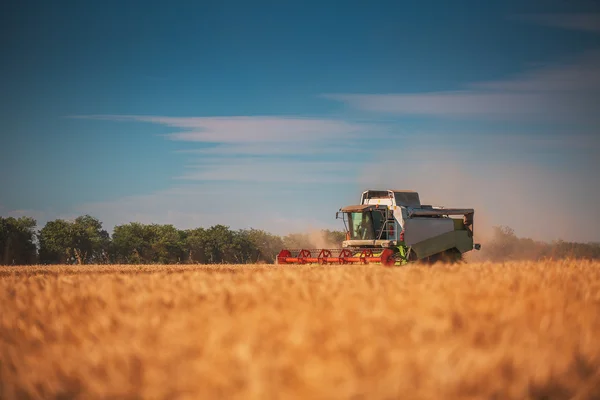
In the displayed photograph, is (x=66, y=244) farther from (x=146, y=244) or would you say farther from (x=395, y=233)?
(x=395, y=233)

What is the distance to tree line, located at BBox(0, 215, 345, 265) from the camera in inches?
1623

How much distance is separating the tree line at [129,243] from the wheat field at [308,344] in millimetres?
30709

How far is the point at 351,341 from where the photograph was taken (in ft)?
12.6

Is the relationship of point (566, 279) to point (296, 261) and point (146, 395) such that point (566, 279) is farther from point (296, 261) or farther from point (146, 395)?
point (296, 261)

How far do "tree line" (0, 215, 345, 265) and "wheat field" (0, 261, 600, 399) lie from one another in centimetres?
3071

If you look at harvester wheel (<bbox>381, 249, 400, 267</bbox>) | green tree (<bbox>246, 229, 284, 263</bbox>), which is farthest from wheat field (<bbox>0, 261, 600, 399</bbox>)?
green tree (<bbox>246, 229, 284, 263</bbox>)

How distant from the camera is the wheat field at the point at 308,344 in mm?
3264

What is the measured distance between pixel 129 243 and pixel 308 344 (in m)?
41.1

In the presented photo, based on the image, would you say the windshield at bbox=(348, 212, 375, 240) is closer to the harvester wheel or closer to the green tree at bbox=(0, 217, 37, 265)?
the harvester wheel

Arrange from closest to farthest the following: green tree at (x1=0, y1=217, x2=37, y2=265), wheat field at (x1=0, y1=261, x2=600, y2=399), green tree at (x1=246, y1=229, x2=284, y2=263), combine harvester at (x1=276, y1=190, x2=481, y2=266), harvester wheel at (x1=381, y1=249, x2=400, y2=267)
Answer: wheat field at (x1=0, y1=261, x2=600, y2=399), harvester wheel at (x1=381, y1=249, x2=400, y2=267), combine harvester at (x1=276, y1=190, x2=481, y2=266), green tree at (x1=0, y1=217, x2=37, y2=265), green tree at (x1=246, y1=229, x2=284, y2=263)

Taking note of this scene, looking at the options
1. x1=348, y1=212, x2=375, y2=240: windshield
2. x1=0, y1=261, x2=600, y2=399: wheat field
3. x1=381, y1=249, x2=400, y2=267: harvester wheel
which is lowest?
x1=0, y1=261, x2=600, y2=399: wheat field

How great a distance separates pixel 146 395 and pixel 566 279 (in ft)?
19.4

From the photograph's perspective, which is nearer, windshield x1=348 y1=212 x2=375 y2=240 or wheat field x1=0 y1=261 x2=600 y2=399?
wheat field x1=0 y1=261 x2=600 y2=399

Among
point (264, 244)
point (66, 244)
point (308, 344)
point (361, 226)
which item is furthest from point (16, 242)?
point (308, 344)
